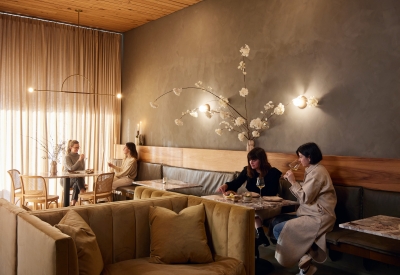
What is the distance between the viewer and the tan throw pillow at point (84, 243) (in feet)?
8.50

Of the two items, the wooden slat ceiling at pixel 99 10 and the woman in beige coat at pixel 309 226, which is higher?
the wooden slat ceiling at pixel 99 10

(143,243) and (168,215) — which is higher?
(168,215)

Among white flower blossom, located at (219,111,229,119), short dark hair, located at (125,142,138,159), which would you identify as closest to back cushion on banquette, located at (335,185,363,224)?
white flower blossom, located at (219,111,229,119)

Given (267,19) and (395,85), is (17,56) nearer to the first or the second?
(267,19)

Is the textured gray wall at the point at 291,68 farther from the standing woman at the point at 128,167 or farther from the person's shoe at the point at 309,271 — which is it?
the person's shoe at the point at 309,271

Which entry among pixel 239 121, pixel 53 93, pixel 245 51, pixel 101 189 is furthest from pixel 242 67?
pixel 53 93

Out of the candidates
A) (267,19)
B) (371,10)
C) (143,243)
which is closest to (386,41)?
(371,10)

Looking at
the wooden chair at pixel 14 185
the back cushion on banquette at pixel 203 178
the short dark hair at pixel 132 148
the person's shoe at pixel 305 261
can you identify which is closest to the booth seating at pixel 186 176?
the back cushion on banquette at pixel 203 178

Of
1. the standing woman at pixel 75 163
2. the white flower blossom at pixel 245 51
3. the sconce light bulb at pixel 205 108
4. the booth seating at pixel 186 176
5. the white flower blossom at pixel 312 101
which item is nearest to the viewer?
the white flower blossom at pixel 312 101

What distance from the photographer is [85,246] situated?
2631mm

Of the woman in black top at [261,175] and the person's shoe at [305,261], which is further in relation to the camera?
the woman in black top at [261,175]

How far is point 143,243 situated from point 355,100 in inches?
110

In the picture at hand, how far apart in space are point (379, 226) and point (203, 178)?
334 cm

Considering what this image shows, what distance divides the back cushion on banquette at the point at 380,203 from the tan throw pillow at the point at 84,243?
9.05 ft
